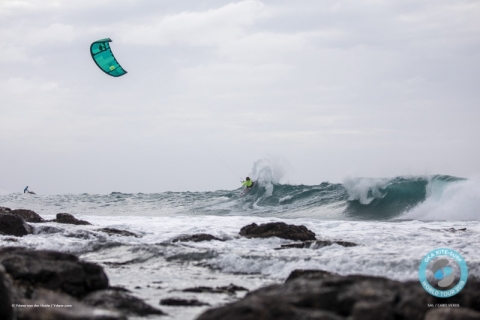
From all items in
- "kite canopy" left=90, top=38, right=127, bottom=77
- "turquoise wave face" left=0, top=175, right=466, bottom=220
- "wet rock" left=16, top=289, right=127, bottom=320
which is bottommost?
"turquoise wave face" left=0, top=175, right=466, bottom=220

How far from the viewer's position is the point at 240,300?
457cm

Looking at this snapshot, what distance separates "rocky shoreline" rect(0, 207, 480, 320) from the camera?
4.11 metres

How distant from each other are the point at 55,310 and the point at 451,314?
8.66 ft

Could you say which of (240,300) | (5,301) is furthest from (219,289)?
(5,301)

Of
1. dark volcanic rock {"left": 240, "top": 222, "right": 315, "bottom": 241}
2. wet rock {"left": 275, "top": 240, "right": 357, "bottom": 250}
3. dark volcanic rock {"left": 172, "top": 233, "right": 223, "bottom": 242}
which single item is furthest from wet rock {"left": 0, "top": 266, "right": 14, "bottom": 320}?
dark volcanic rock {"left": 240, "top": 222, "right": 315, "bottom": 241}

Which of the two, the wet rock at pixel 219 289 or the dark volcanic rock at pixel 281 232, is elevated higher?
the dark volcanic rock at pixel 281 232

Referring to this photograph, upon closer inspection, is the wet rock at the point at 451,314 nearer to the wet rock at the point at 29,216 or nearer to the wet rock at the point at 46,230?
the wet rock at the point at 46,230

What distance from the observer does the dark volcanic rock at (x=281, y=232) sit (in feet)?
36.7

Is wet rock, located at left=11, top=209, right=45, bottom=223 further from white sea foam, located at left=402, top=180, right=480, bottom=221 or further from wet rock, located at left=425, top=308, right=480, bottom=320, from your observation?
white sea foam, located at left=402, top=180, right=480, bottom=221

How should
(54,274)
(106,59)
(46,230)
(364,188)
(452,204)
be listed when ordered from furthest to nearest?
1. (364,188)
2. (452,204)
3. (106,59)
4. (46,230)
5. (54,274)

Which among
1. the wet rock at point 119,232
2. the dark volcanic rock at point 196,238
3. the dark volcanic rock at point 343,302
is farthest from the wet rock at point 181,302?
the wet rock at point 119,232

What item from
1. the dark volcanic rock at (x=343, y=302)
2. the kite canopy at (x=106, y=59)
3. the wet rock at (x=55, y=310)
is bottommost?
the wet rock at (x=55, y=310)

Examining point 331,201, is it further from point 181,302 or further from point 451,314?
point 451,314

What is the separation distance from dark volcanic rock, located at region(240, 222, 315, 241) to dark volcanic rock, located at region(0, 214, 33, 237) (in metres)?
4.28
